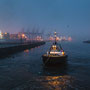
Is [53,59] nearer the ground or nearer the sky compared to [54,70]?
nearer the sky

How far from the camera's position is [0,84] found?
12.0 m

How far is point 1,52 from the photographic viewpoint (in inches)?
1353

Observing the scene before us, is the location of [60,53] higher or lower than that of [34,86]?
higher

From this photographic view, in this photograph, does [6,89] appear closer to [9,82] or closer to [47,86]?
[9,82]

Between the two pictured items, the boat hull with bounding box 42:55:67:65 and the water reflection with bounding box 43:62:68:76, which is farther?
the boat hull with bounding box 42:55:67:65

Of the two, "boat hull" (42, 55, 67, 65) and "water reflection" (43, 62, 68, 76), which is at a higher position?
"boat hull" (42, 55, 67, 65)

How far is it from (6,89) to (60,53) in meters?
13.3

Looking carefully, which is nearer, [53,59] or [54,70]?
[54,70]

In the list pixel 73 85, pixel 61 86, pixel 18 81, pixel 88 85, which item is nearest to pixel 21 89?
pixel 18 81

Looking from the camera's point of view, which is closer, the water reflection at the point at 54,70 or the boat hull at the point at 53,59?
the water reflection at the point at 54,70

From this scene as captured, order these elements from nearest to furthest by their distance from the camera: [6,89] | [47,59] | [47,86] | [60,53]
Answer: [6,89]
[47,86]
[47,59]
[60,53]

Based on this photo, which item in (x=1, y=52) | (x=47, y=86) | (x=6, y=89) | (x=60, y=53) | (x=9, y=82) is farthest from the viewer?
(x=1, y=52)

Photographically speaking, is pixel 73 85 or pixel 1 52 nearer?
pixel 73 85

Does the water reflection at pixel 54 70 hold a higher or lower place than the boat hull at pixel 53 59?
lower
